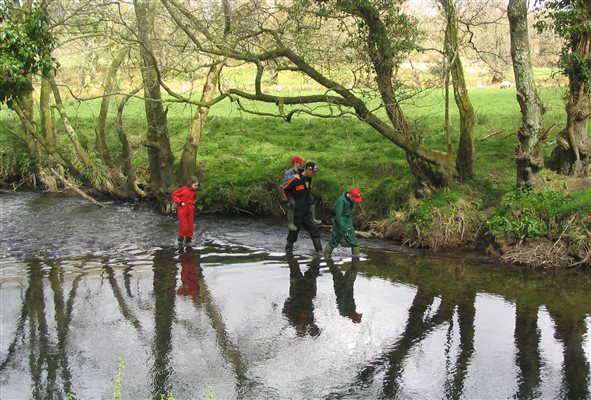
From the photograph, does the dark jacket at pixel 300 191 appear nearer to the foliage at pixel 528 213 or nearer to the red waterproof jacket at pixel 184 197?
the red waterproof jacket at pixel 184 197

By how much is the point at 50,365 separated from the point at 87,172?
1481cm

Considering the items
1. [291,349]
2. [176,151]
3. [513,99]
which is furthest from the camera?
[513,99]

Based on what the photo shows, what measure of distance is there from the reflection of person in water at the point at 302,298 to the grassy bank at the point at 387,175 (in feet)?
12.1

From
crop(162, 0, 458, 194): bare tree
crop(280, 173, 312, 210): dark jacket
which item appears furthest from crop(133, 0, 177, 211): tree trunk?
crop(280, 173, 312, 210): dark jacket

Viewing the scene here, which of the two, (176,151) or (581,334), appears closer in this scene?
(581,334)

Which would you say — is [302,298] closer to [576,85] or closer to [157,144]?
[576,85]

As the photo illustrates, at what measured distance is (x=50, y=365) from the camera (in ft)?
30.6

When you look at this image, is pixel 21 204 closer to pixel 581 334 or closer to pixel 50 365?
pixel 50 365

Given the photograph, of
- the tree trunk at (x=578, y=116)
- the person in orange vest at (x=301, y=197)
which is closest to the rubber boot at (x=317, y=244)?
the person in orange vest at (x=301, y=197)

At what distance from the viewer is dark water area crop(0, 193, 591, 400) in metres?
8.89

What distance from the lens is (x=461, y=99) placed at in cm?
1784

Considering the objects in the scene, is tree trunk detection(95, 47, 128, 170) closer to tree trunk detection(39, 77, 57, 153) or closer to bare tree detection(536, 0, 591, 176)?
tree trunk detection(39, 77, 57, 153)

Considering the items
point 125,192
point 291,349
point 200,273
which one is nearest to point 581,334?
point 291,349

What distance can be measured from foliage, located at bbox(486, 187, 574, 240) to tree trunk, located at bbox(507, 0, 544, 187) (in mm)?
592
